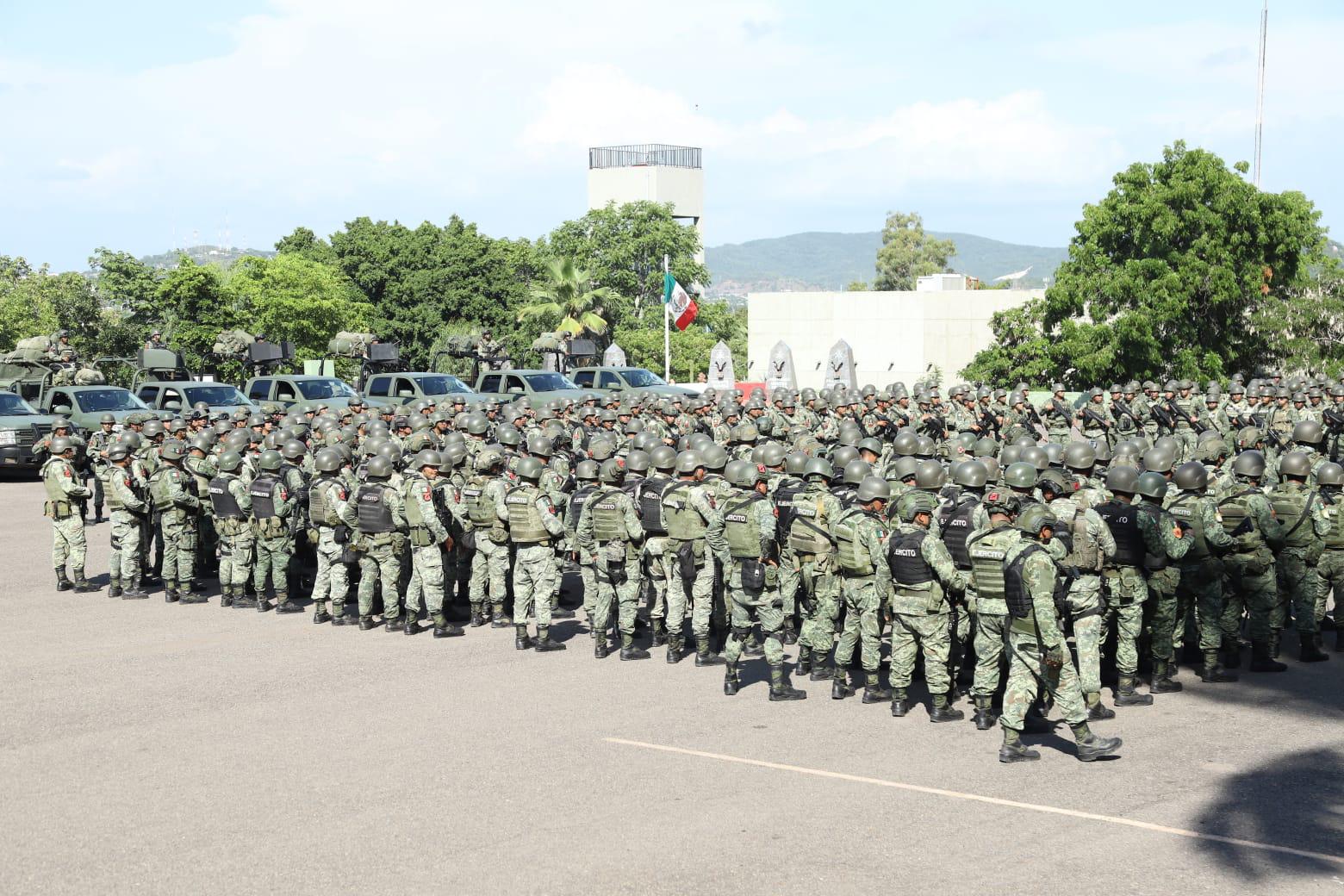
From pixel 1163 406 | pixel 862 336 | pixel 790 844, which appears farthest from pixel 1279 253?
pixel 790 844

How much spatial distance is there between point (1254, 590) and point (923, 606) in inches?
138

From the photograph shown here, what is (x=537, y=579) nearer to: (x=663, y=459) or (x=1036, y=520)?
(x=663, y=459)

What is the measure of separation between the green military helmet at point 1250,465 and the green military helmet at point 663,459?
549 cm

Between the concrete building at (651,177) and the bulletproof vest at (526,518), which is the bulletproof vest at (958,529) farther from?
the concrete building at (651,177)

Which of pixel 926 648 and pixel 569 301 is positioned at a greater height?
pixel 569 301

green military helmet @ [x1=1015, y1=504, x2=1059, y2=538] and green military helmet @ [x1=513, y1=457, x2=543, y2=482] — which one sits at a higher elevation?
green military helmet @ [x1=513, y1=457, x2=543, y2=482]

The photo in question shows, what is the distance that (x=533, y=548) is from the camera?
1225 cm

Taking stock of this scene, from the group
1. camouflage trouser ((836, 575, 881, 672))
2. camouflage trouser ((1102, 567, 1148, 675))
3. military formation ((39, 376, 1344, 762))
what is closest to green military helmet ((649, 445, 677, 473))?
military formation ((39, 376, 1344, 762))

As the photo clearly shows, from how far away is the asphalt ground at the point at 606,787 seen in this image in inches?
274

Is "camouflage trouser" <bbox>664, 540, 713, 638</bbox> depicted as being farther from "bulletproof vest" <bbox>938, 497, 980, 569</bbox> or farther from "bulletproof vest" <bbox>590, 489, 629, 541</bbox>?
"bulletproof vest" <bbox>938, 497, 980, 569</bbox>

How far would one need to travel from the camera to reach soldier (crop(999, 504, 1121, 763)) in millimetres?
8492

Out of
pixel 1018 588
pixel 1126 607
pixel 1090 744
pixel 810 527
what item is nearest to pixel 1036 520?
pixel 1018 588

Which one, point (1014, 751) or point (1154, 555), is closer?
point (1014, 751)

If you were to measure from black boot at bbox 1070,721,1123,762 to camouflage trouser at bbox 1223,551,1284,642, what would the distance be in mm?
3028
